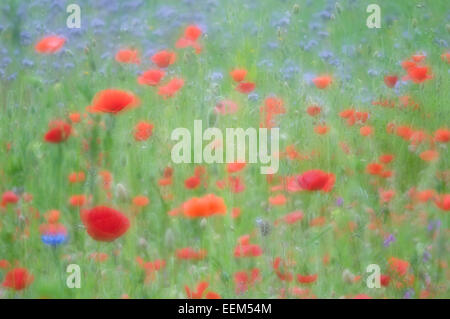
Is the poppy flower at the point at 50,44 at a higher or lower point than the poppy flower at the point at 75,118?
higher

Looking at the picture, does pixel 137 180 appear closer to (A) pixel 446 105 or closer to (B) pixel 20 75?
(B) pixel 20 75

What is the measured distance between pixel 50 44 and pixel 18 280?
0.53 metres

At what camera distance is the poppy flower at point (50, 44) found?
6.72 feet

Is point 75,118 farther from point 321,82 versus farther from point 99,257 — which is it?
point 321,82

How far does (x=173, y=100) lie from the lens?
2.00m

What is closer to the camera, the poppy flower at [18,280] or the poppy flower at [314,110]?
the poppy flower at [18,280]

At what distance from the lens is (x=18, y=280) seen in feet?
6.06

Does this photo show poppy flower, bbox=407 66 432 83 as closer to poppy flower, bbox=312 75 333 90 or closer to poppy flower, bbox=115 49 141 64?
poppy flower, bbox=312 75 333 90

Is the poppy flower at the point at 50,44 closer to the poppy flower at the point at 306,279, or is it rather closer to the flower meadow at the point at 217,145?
the flower meadow at the point at 217,145

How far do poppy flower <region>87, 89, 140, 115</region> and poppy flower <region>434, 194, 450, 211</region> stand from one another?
2.17ft

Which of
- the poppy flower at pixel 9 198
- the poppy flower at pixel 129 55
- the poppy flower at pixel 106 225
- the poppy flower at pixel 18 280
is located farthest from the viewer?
the poppy flower at pixel 129 55

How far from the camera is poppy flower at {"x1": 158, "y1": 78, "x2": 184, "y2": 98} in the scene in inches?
79.3

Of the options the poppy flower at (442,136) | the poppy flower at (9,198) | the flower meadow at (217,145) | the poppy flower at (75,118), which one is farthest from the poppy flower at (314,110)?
the poppy flower at (9,198)

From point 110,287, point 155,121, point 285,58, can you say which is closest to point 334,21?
point 285,58
